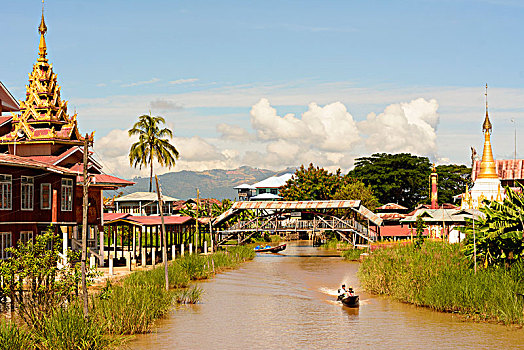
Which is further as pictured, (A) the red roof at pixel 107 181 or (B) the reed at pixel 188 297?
(A) the red roof at pixel 107 181

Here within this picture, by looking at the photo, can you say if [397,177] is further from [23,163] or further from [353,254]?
[23,163]

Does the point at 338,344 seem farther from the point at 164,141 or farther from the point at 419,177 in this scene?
the point at 419,177

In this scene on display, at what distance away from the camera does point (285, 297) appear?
32.2m

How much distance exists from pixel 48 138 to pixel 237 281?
14.2 meters

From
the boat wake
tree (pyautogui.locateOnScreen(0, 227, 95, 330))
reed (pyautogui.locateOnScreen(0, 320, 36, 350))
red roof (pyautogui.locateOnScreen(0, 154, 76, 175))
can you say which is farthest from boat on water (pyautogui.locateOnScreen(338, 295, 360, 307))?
red roof (pyautogui.locateOnScreen(0, 154, 76, 175))

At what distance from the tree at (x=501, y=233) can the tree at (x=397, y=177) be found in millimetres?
68612

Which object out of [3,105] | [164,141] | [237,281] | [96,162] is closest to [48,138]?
[96,162]

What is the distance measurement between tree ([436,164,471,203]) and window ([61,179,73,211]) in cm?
6919

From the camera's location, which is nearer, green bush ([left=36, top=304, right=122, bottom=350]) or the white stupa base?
green bush ([left=36, top=304, right=122, bottom=350])

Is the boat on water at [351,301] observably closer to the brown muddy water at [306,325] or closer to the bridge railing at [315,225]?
the brown muddy water at [306,325]

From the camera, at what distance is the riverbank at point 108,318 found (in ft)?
53.5

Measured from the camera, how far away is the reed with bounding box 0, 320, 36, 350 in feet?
51.0

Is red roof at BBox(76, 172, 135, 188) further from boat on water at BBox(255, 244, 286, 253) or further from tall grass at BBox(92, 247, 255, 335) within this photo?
boat on water at BBox(255, 244, 286, 253)

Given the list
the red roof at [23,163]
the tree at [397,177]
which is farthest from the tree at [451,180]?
the red roof at [23,163]
